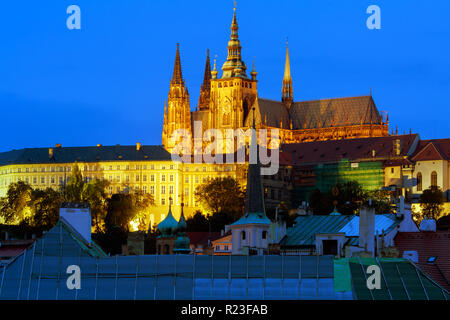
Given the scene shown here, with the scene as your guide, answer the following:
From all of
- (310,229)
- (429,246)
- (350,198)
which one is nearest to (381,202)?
(350,198)

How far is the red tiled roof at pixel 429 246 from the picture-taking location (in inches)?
2975

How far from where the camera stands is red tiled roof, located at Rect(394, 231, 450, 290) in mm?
75562

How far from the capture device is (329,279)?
5491 cm

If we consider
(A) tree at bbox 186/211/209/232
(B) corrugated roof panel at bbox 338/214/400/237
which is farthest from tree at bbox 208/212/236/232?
(B) corrugated roof panel at bbox 338/214/400/237

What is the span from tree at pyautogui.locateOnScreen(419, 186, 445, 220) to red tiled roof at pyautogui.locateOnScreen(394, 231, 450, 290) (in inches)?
4065

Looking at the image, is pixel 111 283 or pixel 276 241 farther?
pixel 276 241

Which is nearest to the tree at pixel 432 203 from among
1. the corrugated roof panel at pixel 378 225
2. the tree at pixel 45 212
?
the tree at pixel 45 212

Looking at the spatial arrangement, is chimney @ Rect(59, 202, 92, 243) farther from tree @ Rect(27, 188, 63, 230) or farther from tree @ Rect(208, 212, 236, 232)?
tree @ Rect(27, 188, 63, 230)
